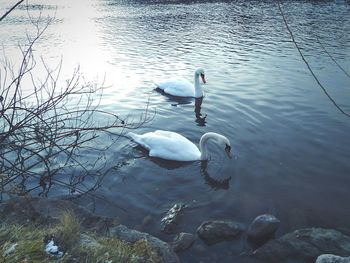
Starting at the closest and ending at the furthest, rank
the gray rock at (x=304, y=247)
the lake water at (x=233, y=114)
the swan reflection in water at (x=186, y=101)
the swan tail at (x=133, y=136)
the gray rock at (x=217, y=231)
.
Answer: the gray rock at (x=304, y=247)
the gray rock at (x=217, y=231)
the lake water at (x=233, y=114)
the swan tail at (x=133, y=136)
the swan reflection in water at (x=186, y=101)

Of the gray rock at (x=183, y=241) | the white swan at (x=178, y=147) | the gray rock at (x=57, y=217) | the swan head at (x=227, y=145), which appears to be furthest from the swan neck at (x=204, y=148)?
the gray rock at (x=57, y=217)

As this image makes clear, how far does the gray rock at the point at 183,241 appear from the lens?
6.82 m

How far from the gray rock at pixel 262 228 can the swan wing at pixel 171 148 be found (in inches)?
137

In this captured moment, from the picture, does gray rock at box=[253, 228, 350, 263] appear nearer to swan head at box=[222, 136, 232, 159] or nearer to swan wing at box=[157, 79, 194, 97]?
swan head at box=[222, 136, 232, 159]

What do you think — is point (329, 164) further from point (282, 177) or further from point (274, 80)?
point (274, 80)

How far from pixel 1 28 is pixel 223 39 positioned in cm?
1947

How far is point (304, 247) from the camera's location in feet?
22.1

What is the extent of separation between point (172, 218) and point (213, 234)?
1.07 metres

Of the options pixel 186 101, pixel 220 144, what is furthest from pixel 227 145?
pixel 186 101

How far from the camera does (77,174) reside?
31.6ft

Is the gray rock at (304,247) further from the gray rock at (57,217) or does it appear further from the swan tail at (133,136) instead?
the swan tail at (133,136)

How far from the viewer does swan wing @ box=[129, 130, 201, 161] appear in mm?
10344

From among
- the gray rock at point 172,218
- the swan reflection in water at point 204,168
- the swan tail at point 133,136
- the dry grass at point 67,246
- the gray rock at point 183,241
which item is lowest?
the swan reflection in water at point 204,168

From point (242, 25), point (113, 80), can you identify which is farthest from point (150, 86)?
point (242, 25)
